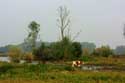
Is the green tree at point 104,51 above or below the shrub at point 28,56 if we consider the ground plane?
above

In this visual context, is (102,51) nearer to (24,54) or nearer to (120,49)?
(24,54)

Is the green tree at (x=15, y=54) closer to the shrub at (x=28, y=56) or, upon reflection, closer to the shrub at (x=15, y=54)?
the shrub at (x=15, y=54)

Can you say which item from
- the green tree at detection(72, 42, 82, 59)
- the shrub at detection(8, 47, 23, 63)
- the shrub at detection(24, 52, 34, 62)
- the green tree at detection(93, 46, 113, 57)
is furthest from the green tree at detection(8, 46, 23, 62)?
the green tree at detection(93, 46, 113, 57)

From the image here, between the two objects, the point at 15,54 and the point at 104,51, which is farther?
the point at 104,51

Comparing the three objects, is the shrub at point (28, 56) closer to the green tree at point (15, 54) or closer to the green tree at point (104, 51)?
the green tree at point (15, 54)

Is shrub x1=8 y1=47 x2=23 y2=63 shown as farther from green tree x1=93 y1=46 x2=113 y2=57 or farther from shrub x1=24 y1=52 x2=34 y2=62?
green tree x1=93 y1=46 x2=113 y2=57

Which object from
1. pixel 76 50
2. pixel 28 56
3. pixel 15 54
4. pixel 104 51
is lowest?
pixel 28 56

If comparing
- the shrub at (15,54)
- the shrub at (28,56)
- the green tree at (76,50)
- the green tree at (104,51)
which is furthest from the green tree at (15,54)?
the green tree at (104,51)

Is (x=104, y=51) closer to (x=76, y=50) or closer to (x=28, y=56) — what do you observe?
(x=76, y=50)

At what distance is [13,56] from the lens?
63.6 meters

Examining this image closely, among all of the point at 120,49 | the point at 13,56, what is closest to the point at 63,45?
the point at 13,56

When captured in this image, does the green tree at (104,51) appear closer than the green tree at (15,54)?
No

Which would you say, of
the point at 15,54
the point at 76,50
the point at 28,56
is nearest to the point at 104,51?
the point at 76,50

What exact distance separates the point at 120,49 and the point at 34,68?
100.0m
